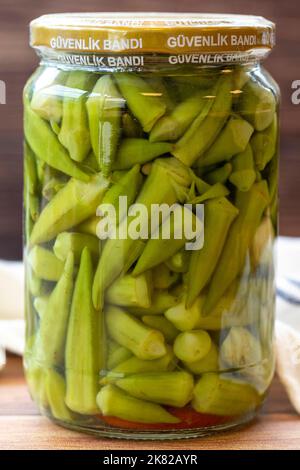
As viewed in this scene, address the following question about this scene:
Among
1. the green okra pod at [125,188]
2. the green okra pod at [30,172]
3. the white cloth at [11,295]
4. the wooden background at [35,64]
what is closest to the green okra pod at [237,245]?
the green okra pod at [125,188]

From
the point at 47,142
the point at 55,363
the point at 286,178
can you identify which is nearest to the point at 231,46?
the point at 47,142

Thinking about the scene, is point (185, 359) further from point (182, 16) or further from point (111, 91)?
point (182, 16)

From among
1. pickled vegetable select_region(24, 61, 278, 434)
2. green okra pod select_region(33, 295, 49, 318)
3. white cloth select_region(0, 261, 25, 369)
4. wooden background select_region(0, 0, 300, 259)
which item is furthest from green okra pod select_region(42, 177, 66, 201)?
wooden background select_region(0, 0, 300, 259)

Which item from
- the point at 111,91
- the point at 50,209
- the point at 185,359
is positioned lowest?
the point at 185,359

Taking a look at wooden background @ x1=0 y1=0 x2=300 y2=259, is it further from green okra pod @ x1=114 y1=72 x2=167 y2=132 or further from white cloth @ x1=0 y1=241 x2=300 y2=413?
green okra pod @ x1=114 y1=72 x2=167 y2=132

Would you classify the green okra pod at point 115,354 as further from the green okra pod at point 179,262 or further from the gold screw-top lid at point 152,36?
the gold screw-top lid at point 152,36
